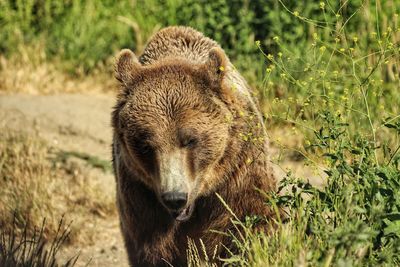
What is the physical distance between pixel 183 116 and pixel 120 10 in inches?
243

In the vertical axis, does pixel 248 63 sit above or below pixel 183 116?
below

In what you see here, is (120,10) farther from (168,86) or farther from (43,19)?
(168,86)

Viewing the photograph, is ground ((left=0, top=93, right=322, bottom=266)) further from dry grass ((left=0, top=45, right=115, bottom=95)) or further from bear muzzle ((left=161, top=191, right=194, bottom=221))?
bear muzzle ((left=161, top=191, right=194, bottom=221))

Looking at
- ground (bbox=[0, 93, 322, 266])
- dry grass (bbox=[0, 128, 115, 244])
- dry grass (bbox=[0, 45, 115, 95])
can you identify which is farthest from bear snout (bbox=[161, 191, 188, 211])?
dry grass (bbox=[0, 45, 115, 95])

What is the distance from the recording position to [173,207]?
5281 millimetres

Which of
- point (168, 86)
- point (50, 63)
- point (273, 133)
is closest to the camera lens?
point (168, 86)

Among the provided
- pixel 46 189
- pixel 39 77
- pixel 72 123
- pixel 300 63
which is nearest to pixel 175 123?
pixel 46 189

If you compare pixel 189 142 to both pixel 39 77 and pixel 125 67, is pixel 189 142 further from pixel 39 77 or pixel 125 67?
pixel 39 77

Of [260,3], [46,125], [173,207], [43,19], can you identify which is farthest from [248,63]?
[173,207]

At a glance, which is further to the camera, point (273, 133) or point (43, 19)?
point (43, 19)

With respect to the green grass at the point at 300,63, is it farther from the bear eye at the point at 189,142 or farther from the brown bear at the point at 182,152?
the bear eye at the point at 189,142

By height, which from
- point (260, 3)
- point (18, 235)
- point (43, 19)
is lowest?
point (18, 235)

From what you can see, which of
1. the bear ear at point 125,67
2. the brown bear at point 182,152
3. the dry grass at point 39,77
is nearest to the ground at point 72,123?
the dry grass at point 39,77

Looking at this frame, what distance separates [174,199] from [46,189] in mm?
3080
